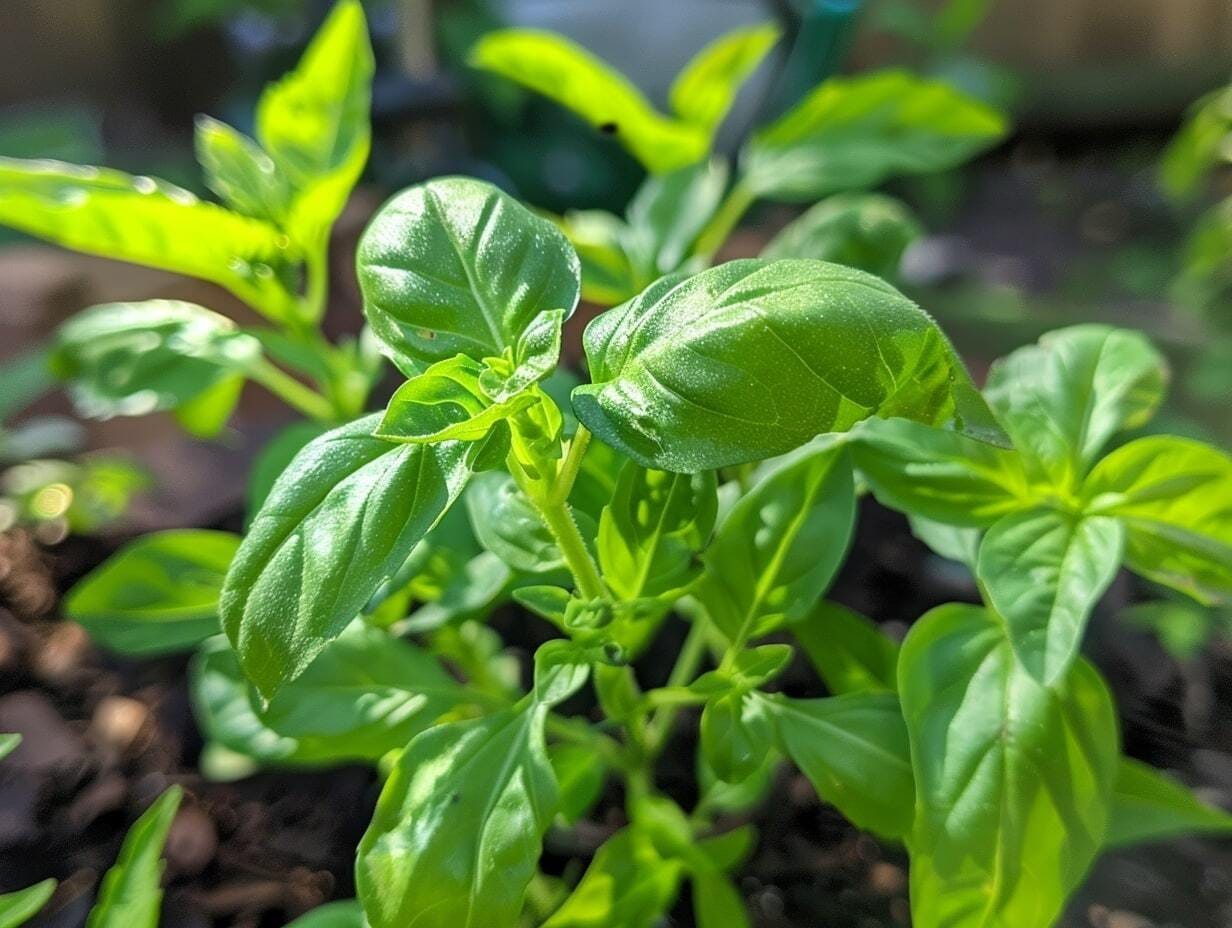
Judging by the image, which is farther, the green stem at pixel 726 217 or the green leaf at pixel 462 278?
the green stem at pixel 726 217

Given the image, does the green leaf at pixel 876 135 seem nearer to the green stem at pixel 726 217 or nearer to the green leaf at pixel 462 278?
the green stem at pixel 726 217

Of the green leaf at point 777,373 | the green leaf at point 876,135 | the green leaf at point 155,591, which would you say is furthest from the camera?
the green leaf at point 876,135

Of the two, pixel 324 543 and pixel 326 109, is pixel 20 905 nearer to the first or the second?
pixel 324 543

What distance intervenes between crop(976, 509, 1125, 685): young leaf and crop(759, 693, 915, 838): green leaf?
0.23 feet

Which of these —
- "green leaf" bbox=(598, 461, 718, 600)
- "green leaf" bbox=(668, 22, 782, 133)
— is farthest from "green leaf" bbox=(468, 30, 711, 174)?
"green leaf" bbox=(598, 461, 718, 600)

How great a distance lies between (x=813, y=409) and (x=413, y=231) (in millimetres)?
171

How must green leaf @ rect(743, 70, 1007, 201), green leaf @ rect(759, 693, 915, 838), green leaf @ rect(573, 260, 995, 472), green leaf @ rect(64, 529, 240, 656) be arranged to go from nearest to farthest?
green leaf @ rect(573, 260, 995, 472) → green leaf @ rect(759, 693, 915, 838) → green leaf @ rect(64, 529, 240, 656) → green leaf @ rect(743, 70, 1007, 201)

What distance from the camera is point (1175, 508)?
14.9 inches

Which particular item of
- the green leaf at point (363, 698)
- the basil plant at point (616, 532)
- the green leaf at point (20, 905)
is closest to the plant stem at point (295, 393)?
the basil plant at point (616, 532)

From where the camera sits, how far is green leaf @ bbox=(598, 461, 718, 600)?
14.6 inches

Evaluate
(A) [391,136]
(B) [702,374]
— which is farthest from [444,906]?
(A) [391,136]

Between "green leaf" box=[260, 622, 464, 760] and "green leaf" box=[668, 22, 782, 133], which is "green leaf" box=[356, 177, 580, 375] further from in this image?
"green leaf" box=[668, 22, 782, 133]

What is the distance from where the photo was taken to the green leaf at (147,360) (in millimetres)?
504

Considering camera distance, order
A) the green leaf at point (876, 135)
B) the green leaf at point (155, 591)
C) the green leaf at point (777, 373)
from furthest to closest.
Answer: the green leaf at point (876, 135) < the green leaf at point (155, 591) < the green leaf at point (777, 373)
